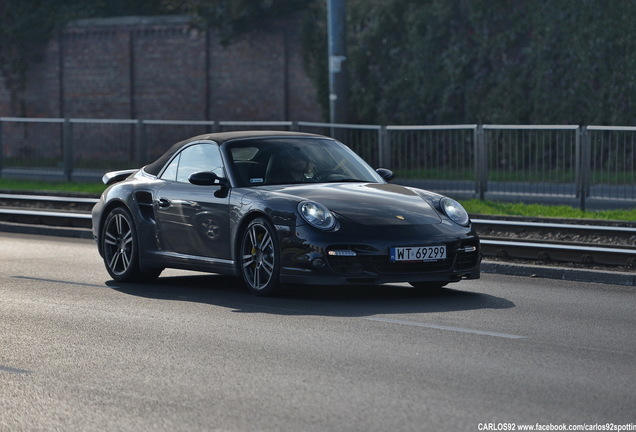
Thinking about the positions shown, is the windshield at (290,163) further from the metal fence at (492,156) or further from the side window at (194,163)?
the metal fence at (492,156)

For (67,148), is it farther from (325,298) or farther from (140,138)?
(325,298)

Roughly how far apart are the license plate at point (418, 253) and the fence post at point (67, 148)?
17975 millimetres

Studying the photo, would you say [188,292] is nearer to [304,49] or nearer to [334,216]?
[334,216]

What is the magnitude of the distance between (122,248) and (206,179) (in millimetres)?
1437

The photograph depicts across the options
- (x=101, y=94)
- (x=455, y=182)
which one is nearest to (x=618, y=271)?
(x=455, y=182)

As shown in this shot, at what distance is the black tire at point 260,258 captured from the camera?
417 inches

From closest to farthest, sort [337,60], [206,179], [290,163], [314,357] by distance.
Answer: [314,357]
[206,179]
[290,163]
[337,60]

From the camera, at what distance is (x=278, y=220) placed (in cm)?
1052

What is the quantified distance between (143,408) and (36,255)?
8.60 meters

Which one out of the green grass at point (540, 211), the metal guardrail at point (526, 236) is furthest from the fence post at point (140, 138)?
the green grass at point (540, 211)

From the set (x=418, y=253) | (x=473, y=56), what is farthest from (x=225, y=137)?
(x=473, y=56)

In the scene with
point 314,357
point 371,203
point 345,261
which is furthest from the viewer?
point 371,203

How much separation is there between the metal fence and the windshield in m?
8.36

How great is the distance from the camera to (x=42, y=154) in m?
28.6
